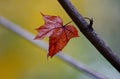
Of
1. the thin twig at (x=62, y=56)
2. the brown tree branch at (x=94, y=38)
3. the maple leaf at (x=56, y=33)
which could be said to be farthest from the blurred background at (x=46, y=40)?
the brown tree branch at (x=94, y=38)

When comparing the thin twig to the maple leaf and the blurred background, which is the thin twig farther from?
the blurred background

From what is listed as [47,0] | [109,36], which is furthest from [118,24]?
[47,0]

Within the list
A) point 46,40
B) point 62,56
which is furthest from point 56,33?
point 46,40

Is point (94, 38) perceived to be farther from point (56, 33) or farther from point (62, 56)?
point (62, 56)

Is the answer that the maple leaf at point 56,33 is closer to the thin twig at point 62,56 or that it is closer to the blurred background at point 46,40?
the thin twig at point 62,56

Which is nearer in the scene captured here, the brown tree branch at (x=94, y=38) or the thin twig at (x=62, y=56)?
the brown tree branch at (x=94, y=38)

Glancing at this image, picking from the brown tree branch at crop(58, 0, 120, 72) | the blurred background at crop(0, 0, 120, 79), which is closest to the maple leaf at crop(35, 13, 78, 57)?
the brown tree branch at crop(58, 0, 120, 72)

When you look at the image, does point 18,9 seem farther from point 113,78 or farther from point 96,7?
point 113,78
